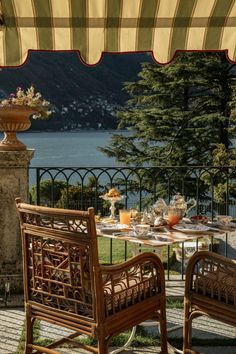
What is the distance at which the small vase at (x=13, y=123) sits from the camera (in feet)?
13.6

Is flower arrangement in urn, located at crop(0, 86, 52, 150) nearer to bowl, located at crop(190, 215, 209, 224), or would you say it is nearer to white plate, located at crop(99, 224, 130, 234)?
white plate, located at crop(99, 224, 130, 234)

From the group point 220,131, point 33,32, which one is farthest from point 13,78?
point 33,32

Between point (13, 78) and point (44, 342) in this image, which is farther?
point (13, 78)

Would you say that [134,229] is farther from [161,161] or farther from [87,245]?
[161,161]

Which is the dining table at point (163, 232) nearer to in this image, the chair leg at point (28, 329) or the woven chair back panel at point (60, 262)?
the woven chair back panel at point (60, 262)

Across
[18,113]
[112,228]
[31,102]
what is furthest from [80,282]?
[31,102]

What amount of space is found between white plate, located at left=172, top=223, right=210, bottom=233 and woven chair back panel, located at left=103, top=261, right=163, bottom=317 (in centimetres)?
41

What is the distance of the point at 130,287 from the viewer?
265cm

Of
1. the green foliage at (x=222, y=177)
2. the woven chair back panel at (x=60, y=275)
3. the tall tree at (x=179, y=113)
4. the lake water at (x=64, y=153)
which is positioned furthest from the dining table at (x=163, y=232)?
the lake water at (x=64, y=153)

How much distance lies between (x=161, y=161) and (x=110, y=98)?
38.8 ft

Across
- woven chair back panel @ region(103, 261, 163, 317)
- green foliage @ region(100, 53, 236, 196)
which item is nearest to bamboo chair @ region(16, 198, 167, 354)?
woven chair back panel @ region(103, 261, 163, 317)

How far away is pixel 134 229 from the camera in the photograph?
309 cm

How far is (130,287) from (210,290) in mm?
484

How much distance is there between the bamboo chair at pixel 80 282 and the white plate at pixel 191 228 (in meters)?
0.42
